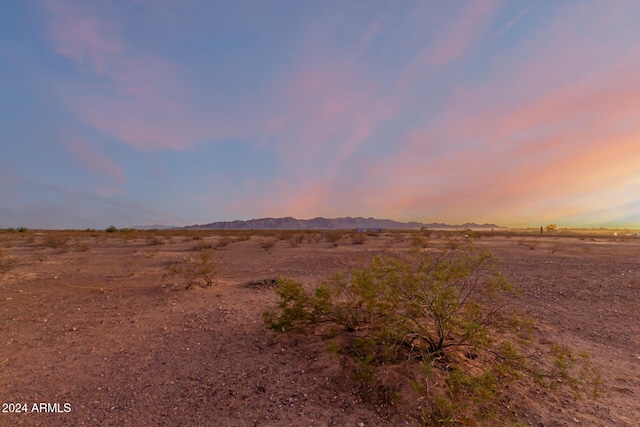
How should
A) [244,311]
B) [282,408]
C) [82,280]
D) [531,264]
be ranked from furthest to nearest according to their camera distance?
[531,264]
[82,280]
[244,311]
[282,408]

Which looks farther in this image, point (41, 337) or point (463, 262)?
point (41, 337)

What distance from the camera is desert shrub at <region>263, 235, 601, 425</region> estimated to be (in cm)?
370

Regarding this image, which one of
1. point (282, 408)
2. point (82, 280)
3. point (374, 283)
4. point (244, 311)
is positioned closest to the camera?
point (282, 408)

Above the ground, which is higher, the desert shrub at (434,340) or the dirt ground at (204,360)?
the desert shrub at (434,340)

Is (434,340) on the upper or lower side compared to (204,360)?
upper

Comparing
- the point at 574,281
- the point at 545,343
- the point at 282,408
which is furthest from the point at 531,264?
the point at 282,408

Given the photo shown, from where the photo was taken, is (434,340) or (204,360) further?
(204,360)

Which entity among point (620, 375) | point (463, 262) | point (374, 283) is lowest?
point (620, 375)

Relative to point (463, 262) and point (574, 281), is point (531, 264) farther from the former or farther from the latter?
point (463, 262)

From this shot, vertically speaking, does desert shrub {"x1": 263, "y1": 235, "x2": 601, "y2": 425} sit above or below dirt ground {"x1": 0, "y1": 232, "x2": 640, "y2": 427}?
above

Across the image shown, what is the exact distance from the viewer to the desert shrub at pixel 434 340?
12.1 ft

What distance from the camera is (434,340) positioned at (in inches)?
182

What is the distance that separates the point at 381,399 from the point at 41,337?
247 inches

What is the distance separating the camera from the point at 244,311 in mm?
7449
